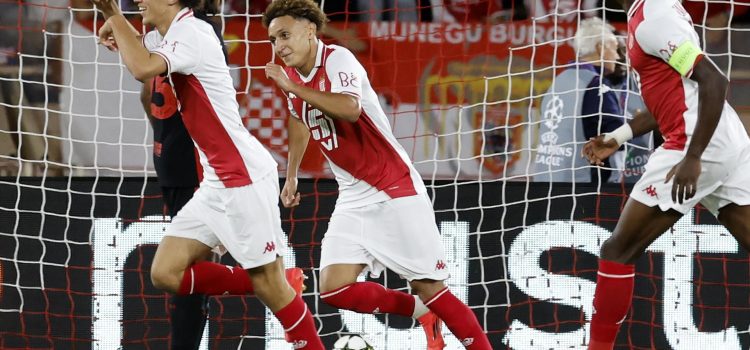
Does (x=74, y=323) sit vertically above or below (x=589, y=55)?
below

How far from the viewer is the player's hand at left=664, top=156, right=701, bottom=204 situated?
14.1ft

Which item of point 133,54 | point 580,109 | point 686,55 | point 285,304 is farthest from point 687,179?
point 580,109

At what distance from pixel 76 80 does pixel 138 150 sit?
1.91 ft

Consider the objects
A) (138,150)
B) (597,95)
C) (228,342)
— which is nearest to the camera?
(228,342)

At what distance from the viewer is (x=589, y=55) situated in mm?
6762

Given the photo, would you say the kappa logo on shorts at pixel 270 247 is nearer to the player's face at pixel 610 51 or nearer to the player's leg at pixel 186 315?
the player's leg at pixel 186 315

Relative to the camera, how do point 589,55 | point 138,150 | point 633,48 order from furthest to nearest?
1. point 138,150
2. point 589,55
3. point 633,48

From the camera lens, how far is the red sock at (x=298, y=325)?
4.81 meters

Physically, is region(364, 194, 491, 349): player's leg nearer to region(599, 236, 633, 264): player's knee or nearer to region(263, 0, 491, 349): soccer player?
region(263, 0, 491, 349): soccer player

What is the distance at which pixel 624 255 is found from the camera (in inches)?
180

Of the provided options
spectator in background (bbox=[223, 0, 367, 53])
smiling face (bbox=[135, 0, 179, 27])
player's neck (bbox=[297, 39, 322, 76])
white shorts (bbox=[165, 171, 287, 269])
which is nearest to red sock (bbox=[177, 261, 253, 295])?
white shorts (bbox=[165, 171, 287, 269])

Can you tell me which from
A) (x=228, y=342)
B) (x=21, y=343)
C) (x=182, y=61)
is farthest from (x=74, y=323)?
(x=182, y=61)

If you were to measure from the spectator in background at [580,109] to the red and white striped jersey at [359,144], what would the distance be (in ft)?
4.97

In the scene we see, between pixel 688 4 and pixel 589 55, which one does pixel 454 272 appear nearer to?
pixel 589 55
